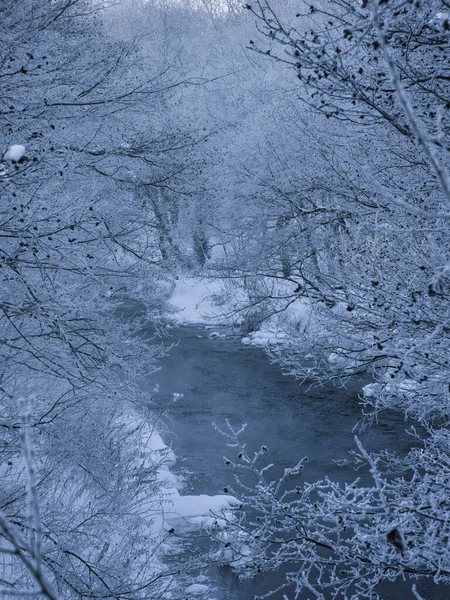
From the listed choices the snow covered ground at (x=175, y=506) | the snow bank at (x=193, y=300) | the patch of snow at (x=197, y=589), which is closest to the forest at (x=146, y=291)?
the patch of snow at (x=197, y=589)

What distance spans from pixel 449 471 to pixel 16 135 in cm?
399

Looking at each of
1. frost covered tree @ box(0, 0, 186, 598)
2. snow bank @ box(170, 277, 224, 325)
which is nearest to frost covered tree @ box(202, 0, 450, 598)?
frost covered tree @ box(0, 0, 186, 598)

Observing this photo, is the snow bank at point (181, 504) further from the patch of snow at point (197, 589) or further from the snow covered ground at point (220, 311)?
the snow covered ground at point (220, 311)

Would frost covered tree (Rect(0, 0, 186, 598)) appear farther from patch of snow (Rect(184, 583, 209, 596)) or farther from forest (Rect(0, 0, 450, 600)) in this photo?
patch of snow (Rect(184, 583, 209, 596))

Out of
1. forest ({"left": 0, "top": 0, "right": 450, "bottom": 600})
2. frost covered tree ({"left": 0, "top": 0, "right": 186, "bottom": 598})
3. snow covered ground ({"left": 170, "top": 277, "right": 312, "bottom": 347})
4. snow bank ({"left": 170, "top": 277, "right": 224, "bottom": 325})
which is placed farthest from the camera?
snow bank ({"left": 170, "top": 277, "right": 224, "bottom": 325})

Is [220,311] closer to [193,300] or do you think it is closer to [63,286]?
[193,300]

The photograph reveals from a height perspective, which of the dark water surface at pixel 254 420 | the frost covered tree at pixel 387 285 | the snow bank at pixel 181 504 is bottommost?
the dark water surface at pixel 254 420

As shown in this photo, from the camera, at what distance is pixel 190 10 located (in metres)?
34.9

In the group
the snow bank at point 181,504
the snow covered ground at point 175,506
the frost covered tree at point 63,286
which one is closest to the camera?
the frost covered tree at point 63,286

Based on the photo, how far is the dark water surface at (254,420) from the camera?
31.1ft

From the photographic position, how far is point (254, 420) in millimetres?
11969

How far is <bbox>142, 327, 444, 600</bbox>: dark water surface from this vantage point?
31.1 feet

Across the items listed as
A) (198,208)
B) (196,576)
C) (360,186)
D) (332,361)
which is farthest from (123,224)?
(198,208)

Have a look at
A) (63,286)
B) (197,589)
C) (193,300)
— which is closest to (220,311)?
(193,300)
